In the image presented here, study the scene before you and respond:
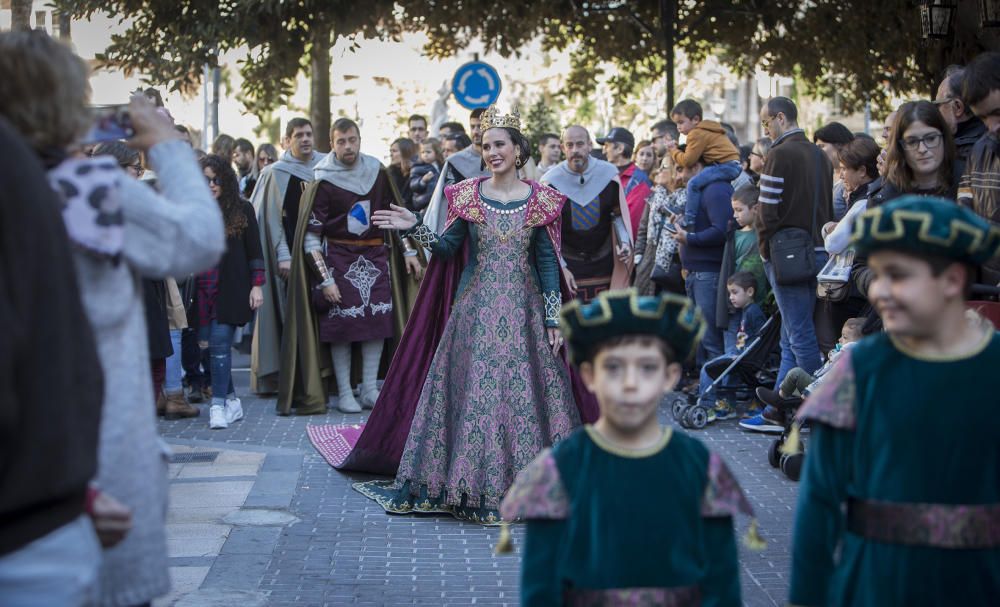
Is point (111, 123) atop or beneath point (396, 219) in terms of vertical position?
atop

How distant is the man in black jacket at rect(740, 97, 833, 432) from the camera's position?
9.00 m

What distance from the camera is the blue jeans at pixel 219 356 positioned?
1021 centimetres

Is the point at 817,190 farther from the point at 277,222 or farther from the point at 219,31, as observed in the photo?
the point at 219,31

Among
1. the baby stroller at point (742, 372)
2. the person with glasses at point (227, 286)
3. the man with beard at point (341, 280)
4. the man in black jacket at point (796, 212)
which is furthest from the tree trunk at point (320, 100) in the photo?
the man in black jacket at point (796, 212)

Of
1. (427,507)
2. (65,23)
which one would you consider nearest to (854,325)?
(427,507)

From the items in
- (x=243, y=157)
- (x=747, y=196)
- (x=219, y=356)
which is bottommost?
(x=219, y=356)

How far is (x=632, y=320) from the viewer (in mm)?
3230

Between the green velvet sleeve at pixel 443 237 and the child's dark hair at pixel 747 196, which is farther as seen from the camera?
the child's dark hair at pixel 747 196

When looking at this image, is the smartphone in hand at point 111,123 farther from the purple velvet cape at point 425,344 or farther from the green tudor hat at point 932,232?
the purple velvet cape at point 425,344

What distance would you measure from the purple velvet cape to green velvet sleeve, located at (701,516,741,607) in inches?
154

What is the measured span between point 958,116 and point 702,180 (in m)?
3.84

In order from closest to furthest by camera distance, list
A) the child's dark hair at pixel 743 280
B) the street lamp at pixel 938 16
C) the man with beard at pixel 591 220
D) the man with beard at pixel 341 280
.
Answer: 1. the man with beard at pixel 591 220
2. the child's dark hair at pixel 743 280
3. the man with beard at pixel 341 280
4. the street lamp at pixel 938 16

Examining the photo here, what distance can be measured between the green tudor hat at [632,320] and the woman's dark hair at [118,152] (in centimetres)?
488

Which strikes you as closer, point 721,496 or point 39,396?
point 39,396
